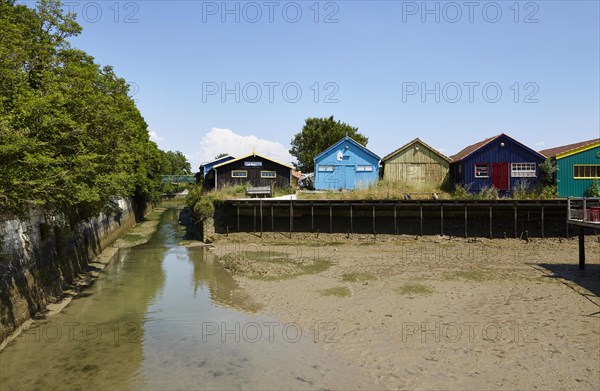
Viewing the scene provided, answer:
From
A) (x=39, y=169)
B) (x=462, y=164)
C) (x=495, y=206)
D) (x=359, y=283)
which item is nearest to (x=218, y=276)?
(x=359, y=283)

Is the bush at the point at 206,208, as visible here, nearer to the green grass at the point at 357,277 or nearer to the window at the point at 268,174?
the window at the point at 268,174

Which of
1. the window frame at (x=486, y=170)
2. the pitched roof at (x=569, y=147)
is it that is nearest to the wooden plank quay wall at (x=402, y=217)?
the window frame at (x=486, y=170)

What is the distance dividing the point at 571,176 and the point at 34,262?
34.0 metres

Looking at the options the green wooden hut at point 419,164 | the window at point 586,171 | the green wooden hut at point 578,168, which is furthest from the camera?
the green wooden hut at point 419,164

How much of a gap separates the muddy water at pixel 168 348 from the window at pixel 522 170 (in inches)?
987

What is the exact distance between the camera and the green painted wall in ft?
101

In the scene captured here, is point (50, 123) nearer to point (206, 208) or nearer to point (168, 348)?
point (168, 348)

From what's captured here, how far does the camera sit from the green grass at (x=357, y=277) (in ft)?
63.4

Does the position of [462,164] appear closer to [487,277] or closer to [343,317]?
[487,277]

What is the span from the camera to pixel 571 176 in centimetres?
3127

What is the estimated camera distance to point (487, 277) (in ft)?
63.7

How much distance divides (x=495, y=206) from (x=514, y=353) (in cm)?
1963

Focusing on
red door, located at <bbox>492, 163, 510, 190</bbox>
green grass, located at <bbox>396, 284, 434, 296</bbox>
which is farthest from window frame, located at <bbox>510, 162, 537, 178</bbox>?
green grass, located at <bbox>396, 284, 434, 296</bbox>

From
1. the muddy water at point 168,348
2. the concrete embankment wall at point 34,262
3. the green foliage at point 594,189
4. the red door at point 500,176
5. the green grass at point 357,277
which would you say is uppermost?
the red door at point 500,176
